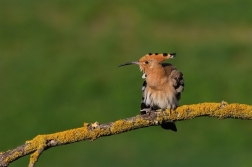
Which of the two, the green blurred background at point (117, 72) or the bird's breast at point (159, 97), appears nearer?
the bird's breast at point (159, 97)

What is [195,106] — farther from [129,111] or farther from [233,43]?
[233,43]

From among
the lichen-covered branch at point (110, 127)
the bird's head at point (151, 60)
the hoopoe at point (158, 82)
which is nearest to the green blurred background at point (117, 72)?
the hoopoe at point (158, 82)

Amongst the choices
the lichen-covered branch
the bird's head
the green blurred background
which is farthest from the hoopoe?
the green blurred background

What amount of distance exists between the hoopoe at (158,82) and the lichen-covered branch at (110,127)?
1.53 meters

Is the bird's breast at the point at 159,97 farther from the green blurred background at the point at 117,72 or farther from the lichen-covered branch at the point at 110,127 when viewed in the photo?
the green blurred background at the point at 117,72

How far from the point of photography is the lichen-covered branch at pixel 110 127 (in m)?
5.63

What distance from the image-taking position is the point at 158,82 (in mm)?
8289

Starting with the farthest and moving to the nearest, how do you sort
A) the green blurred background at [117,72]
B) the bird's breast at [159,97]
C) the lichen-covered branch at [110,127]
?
the green blurred background at [117,72] → the bird's breast at [159,97] → the lichen-covered branch at [110,127]

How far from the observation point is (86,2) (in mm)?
20312

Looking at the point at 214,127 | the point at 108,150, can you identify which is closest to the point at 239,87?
the point at 214,127

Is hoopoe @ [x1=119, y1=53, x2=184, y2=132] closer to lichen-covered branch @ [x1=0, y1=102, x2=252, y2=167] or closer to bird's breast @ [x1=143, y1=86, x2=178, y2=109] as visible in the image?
bird's breast @ [x1=143, y1=86, x2=178, y2=109]

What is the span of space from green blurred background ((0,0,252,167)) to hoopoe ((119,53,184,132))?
5.79 metres

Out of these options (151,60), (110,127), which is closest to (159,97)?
(151,60)

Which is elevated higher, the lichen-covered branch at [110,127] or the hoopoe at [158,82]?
the hoopoe at [158,82]
